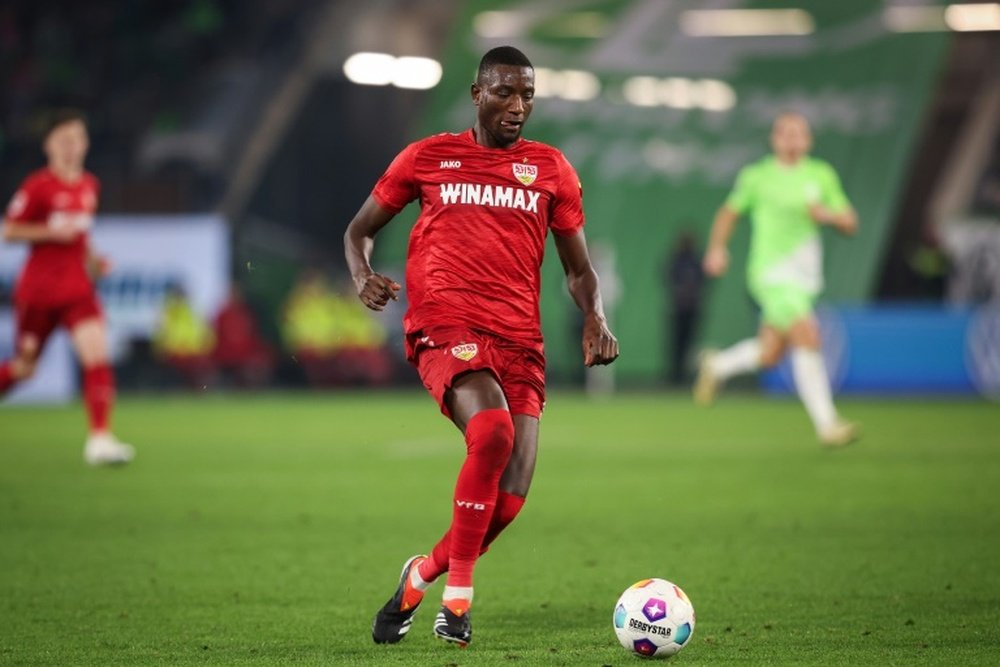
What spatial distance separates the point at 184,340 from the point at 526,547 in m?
16.4

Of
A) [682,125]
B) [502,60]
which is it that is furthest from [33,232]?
[682,125]

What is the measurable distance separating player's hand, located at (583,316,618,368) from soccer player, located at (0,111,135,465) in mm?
7058

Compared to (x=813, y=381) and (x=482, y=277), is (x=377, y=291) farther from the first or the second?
(x=813, y=381)

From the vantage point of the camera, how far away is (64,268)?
12344 mm

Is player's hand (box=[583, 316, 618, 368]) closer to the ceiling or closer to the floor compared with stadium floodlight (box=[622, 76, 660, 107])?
closer to the floor

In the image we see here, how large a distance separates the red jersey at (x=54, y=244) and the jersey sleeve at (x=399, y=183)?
6.61m

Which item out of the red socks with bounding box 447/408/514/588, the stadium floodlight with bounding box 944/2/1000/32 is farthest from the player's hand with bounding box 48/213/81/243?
the stadium floodlight with bounding box 944/2/1000/32

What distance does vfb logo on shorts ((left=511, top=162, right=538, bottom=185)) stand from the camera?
6.01 meters

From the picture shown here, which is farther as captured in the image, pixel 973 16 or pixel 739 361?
pixel 973 16

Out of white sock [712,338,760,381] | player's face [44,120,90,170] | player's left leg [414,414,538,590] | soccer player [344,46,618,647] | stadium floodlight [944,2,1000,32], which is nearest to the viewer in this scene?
soccer player [344,46,618,647]

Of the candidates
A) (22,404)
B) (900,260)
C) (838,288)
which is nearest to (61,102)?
(22,404)

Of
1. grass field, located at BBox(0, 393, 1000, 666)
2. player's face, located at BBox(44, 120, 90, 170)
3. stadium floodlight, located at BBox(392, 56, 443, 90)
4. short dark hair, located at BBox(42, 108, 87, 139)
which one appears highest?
stadium floodlight, located at BBox(392, 56, 443, 90)

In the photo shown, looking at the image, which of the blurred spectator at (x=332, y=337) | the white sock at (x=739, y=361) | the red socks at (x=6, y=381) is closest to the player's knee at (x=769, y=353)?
the white sock at (x=739, y=361)

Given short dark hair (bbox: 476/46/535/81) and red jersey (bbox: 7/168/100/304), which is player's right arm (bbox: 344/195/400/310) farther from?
red jersey (bbox: 7/168/100/304)
